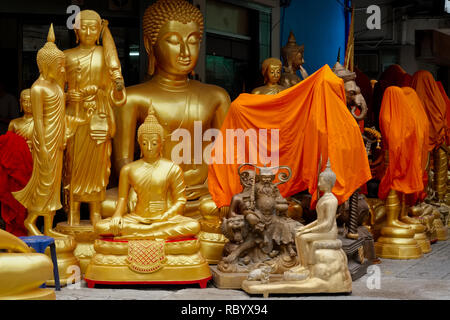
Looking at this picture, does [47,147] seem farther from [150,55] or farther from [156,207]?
[150,55]

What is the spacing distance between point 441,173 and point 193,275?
169 inches

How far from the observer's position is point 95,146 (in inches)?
237

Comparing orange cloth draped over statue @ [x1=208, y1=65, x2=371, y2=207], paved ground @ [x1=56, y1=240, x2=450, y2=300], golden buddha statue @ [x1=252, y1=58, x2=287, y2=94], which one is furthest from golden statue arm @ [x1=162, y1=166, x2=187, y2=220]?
golden buddha statue @ [x1=252, y1=58, x2=287, y2=94]

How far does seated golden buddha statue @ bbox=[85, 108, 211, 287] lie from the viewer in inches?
212

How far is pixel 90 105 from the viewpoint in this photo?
19.6ft

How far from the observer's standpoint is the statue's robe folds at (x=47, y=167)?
562cm

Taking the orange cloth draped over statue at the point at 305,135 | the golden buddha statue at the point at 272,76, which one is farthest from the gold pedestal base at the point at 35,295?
the golden buddha statue at the point at 272,76

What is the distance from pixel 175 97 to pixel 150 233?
1766mm

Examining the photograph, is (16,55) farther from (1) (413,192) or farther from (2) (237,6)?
(1) (413,192)

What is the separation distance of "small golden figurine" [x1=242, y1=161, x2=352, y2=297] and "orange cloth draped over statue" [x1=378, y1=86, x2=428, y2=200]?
180 centimetres

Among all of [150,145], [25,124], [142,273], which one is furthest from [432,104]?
[25,124]

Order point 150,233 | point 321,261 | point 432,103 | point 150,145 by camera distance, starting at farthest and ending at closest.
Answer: point 432,103, point 150,145, point 150,233, point 321,261

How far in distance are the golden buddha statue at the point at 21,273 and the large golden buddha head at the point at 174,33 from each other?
301 centimetres

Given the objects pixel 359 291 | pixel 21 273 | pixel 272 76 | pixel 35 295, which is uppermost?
pixel 272 76
